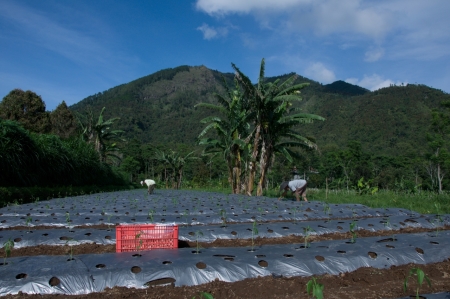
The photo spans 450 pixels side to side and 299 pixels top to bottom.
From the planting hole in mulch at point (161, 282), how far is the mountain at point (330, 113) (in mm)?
19573

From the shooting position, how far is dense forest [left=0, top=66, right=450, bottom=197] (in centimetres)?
2409

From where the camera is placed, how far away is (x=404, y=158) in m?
38.1

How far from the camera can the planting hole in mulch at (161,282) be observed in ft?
10.8

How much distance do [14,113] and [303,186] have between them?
23124mm

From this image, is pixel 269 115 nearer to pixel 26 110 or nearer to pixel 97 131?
pixel 97 131

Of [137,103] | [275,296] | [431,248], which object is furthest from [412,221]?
[137,103]

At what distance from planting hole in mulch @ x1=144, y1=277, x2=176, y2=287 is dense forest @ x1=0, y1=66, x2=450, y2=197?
10258 millimetres

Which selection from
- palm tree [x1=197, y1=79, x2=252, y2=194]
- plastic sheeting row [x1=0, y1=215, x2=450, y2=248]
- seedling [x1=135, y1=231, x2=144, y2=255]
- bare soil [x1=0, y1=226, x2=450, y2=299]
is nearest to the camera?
bare soil [x1=0, y1=226, x2=450, y2=299]

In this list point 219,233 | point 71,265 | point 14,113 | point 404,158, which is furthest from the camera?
point 404,158

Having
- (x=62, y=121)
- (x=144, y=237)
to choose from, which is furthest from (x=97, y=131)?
(x=144, y=237)

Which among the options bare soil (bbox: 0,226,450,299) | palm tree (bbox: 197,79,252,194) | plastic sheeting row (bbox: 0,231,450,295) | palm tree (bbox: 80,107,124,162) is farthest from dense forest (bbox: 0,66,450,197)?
bare soil (bbox: 0,226,450,299)

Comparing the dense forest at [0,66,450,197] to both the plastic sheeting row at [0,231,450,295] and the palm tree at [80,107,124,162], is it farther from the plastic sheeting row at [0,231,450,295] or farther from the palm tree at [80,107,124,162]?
the plastic sheeting row at [0,231,450,295]

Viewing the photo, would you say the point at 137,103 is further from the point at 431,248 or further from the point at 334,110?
the point at 431,248

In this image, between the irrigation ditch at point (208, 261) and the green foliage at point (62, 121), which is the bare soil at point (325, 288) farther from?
the green foliage at point (62, 121)
